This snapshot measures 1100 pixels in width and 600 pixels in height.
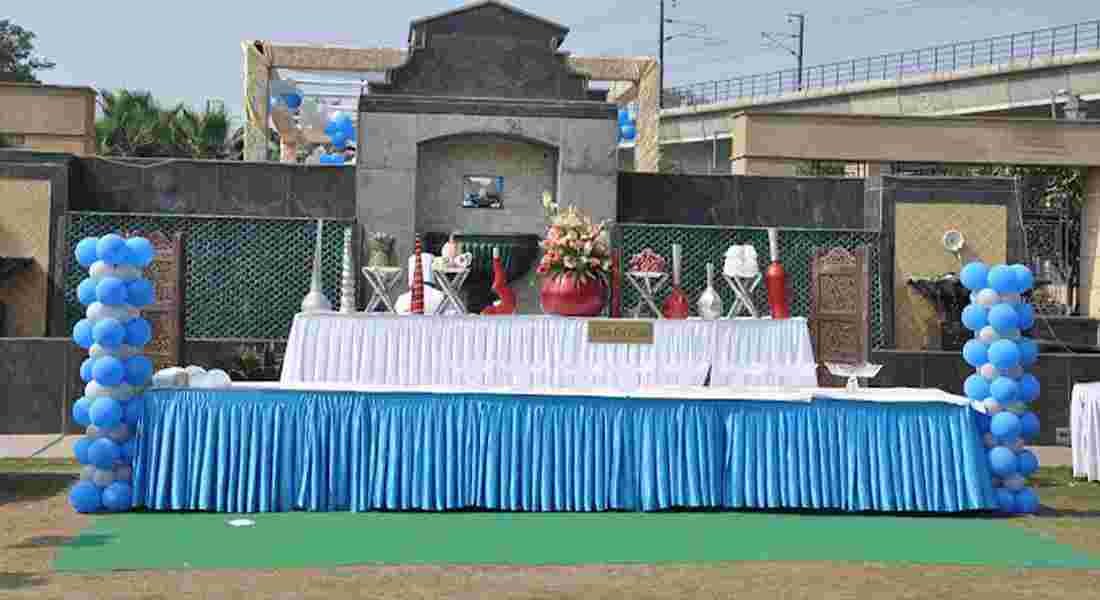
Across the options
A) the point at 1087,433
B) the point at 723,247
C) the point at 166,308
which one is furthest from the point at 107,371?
the point at 723,247

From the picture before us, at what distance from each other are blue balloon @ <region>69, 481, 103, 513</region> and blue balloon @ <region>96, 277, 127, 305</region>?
124 cm

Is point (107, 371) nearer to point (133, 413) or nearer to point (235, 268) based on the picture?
point (133, 413)

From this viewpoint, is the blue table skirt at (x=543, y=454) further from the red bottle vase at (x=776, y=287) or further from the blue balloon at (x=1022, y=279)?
the red bottle vase at (x=776, y=287)

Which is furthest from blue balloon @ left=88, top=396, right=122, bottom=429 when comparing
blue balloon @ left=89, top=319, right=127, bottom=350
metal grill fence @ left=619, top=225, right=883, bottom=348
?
metal grill fence @ left=619, top=225, right=883, bottom=348

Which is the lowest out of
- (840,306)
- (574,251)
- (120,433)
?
(120,433)

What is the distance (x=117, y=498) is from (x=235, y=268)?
7.51m

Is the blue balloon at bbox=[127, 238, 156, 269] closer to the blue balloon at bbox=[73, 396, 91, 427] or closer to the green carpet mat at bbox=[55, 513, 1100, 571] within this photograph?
the blue balloon at bbox=[73, 396, 91, 427]

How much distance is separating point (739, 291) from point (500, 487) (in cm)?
347

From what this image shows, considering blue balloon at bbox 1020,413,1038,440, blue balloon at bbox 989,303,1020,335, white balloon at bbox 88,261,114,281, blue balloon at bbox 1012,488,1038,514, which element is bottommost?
blue balloon at bbox 1012,488,1038,514

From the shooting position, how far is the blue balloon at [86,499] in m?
9.42

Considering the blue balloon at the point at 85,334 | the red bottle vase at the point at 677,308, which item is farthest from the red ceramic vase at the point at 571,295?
the blue balloon at the point at 85,334

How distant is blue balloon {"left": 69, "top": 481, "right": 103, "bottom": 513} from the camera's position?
9422 mm

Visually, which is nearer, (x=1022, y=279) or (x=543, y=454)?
(x=543, y=454)

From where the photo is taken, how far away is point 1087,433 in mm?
12219
